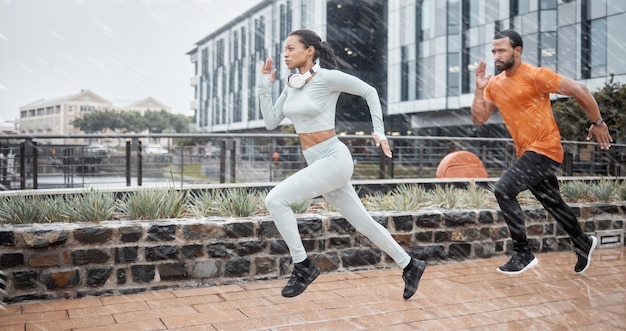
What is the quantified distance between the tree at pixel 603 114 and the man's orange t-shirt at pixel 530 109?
60.7 feet

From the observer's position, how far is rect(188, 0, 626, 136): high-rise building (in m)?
29.2

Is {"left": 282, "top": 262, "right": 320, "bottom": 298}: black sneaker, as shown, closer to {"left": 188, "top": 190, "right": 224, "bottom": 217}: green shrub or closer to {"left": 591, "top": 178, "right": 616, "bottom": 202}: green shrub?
{"left": 188, "top": 190, "right": 224, "bottom": 217}: green shrub

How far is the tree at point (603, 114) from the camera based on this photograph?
21953mm

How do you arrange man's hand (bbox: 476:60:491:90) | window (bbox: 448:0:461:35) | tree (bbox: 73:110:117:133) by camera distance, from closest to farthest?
man's hand (bbox: 476:60:491:90) < window (bbox: 448:0:461:35) < tree (bbox: 73:110:117:133)

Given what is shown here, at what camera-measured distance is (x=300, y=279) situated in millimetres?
4137

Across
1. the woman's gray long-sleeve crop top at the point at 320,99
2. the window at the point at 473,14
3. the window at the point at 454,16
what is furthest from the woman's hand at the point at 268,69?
the window at the point at 454,16

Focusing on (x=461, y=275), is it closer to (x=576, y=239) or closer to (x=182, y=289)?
(x=576, y=239)

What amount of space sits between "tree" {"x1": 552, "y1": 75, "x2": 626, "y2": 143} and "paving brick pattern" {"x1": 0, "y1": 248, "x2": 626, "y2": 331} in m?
18.4

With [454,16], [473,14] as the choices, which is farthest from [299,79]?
[454,16]

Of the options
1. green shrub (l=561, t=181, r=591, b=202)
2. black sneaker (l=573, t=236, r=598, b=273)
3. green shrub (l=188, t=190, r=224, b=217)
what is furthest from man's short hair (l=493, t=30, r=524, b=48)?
green shrub (l=561, t=181, r=591, b=202)

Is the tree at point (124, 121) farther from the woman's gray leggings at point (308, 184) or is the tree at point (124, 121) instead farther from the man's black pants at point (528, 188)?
the woman's gray leggings at point (308, 184)

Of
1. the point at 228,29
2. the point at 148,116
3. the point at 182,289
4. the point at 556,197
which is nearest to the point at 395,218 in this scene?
the point at 556,197

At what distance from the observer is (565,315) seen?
4051mm

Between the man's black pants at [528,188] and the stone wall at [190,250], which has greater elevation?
the man's black pants at [528,188]
